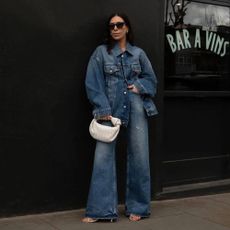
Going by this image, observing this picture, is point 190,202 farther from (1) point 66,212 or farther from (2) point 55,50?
(2) point 55,50

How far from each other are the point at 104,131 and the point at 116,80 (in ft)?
1.81

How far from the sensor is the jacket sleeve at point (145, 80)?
515 cm

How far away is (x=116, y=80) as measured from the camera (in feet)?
16.8

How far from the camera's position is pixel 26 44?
5.00 metres

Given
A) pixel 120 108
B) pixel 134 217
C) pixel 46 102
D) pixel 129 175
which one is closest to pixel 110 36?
pixel 120 108

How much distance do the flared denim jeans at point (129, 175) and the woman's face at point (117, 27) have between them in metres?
0.61

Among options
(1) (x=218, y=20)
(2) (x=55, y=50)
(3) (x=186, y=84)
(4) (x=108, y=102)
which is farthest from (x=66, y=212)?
(1) (x=218, y=20)

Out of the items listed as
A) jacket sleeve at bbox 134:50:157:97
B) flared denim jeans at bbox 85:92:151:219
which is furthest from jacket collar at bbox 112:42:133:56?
flared denim jeans at bbox 85:92:151:219

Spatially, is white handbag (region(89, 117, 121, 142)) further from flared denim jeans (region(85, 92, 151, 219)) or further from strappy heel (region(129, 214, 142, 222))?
strappy heel (region(129, 214, 142, 222))

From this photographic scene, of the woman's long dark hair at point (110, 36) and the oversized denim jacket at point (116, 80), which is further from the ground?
the woman's long dark hair at point (110, 36)

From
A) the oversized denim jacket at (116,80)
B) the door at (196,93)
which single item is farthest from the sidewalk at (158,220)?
the oversized denim jacket at (116,80)

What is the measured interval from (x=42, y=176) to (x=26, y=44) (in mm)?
1323

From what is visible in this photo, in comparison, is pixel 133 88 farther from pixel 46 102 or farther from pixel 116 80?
pixel 46 102

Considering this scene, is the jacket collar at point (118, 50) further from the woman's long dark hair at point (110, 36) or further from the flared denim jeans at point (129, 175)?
the flared denim jeans at point (129, 175)
